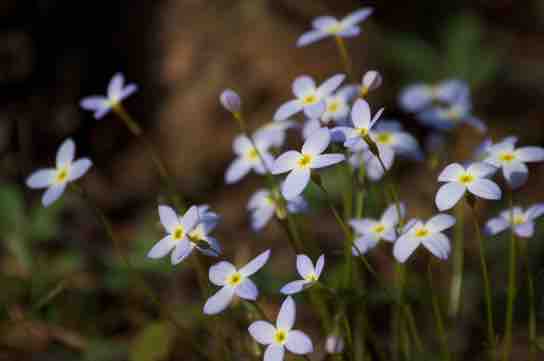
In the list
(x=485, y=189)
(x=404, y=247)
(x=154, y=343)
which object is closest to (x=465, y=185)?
(x=485, y=189)

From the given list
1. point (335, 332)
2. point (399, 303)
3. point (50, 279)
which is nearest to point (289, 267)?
point (50, 279)

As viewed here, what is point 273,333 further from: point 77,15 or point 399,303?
point 77,15

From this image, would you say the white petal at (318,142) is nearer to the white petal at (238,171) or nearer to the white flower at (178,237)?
the white flower at (178,237)

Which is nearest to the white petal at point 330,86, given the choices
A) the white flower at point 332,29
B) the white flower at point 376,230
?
Result: the white flower at point 332,29

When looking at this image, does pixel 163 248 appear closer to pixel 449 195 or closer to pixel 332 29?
pixel 449 195

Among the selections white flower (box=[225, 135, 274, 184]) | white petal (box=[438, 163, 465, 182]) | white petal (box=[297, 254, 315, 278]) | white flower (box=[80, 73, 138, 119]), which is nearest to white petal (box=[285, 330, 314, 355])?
white petal (box=[297, 254, 315, 278])


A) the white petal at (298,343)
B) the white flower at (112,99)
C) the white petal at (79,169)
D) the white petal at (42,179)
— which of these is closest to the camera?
the white petal at (298,343)

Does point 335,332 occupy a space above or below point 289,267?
above
